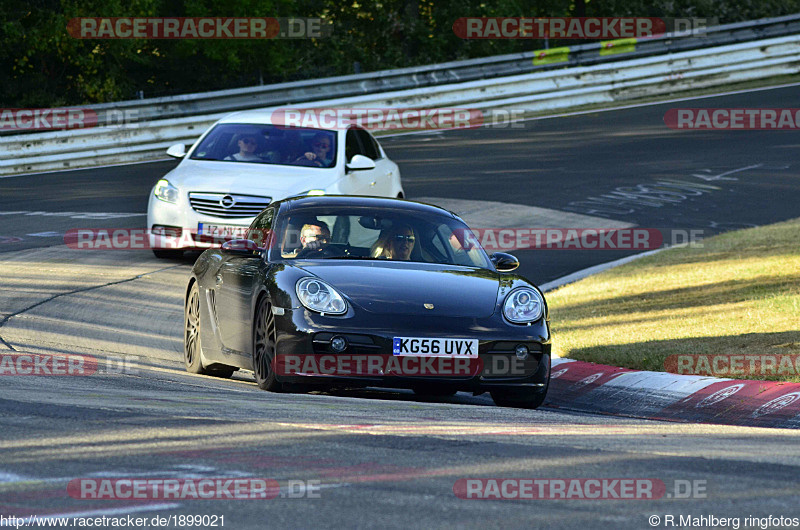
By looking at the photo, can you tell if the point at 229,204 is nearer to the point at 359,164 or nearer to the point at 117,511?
the point at 359,164

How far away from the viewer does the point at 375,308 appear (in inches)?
299

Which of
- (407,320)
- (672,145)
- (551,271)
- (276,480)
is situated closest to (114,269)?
(551,271)

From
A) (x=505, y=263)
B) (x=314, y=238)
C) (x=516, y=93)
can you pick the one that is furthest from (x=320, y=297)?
(x=516, y=93)

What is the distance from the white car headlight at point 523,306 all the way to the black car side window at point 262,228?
196 centimetres

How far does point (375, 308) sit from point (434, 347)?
0.43 meters

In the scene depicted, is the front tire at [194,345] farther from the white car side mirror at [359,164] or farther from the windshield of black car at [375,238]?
the white car side mirror at [359,164]

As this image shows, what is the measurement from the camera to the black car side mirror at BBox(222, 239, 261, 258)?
871 centimetres

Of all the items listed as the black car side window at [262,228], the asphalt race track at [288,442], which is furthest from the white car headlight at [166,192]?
the black car side window at [262,228]

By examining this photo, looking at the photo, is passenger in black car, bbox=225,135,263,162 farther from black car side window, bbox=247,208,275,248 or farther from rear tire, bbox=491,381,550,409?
rear tire, bbox=491,381,550,409

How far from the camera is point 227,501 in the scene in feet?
14.9

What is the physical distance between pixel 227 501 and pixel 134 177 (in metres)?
17.9

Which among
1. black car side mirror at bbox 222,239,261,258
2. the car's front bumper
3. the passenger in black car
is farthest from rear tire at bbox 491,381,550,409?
the passenger in black car

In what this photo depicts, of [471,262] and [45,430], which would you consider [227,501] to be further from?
[471,262]

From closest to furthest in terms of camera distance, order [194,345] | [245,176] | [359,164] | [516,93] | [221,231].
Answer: [194,345] < [221,231] < [245,176] < [359,164] < [516,93]
